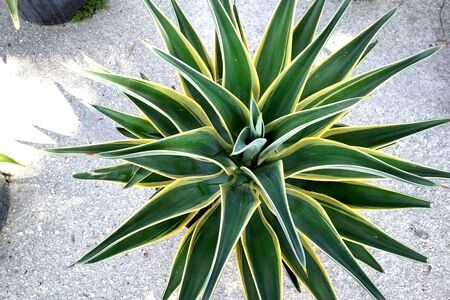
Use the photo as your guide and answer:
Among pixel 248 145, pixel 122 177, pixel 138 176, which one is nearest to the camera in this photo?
pixel 248 145

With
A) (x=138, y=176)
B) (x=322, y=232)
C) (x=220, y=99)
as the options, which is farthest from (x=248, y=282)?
(x=220, y=99)

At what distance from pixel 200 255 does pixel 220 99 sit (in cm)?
37

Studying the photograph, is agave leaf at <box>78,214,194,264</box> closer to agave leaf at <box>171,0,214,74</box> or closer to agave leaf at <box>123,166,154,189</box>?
agave leaf at <box>123,166,154,189</box>

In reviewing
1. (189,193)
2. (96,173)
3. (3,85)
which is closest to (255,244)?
(189,193)

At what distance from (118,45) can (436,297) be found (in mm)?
1544

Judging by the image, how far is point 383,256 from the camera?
1.83m

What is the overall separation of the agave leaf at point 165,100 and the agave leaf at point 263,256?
270 mm

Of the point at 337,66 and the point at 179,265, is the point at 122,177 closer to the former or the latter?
the point at 179,265

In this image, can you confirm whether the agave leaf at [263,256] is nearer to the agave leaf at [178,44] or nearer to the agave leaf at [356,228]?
the agave leaf at [356,228]

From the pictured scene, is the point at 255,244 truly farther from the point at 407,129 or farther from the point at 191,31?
the point at 191,31

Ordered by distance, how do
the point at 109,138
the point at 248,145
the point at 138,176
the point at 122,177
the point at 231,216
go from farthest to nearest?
the point at 109,138 < the point at 122,177 < the point at 138,176 < the point at 231,216 < the point at 248,145

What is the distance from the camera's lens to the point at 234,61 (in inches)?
41.9

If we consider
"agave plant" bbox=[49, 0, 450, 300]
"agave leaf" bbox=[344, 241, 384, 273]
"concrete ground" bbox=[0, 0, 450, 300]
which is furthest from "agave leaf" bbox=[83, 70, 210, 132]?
"concrete ground" bbox=[0, 0, 450, 300]

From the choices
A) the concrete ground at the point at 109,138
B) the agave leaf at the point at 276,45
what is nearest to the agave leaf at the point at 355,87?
the agave leaf at the point at 276,45
